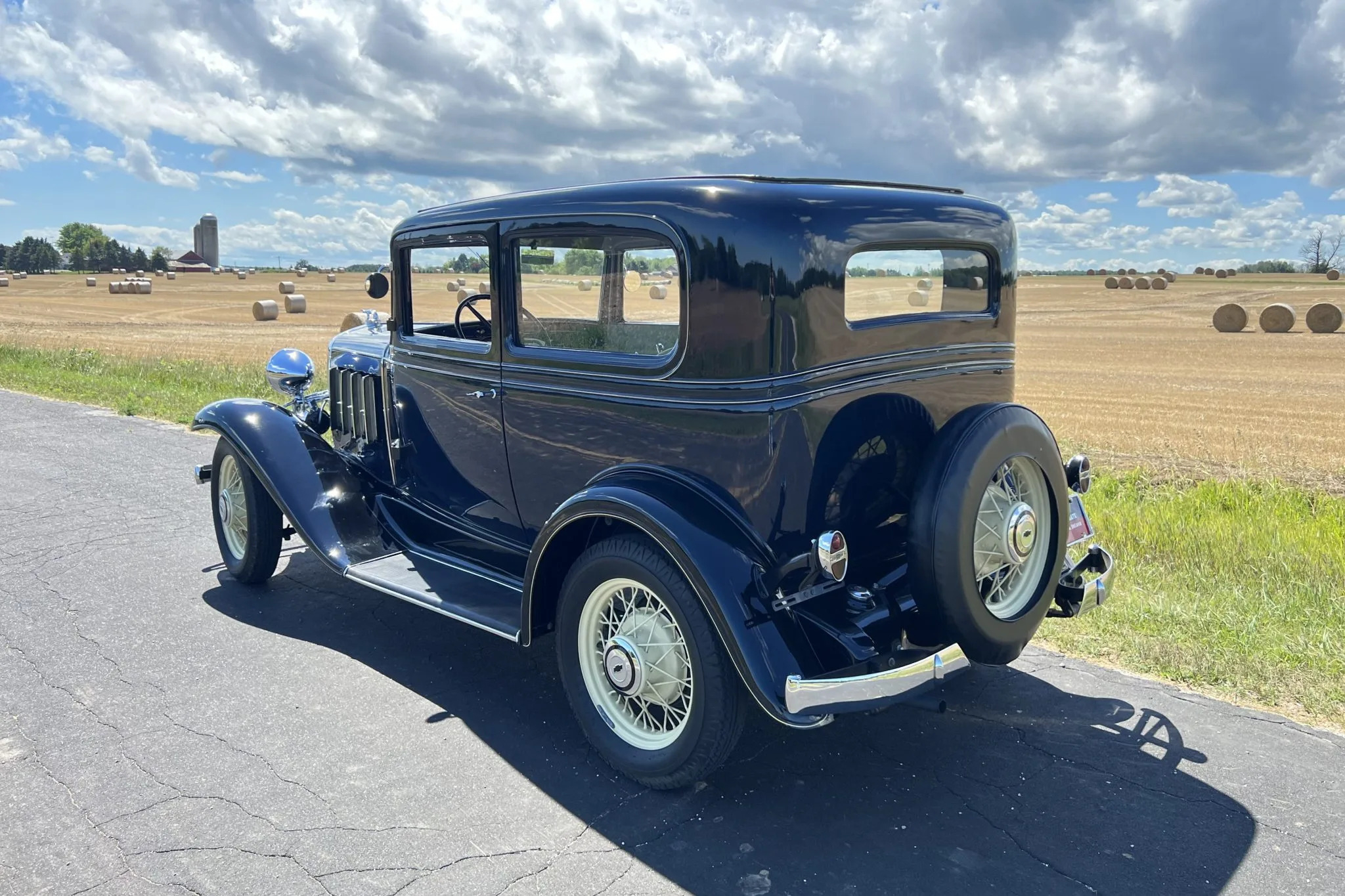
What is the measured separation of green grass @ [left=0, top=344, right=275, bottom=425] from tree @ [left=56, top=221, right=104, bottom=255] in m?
131

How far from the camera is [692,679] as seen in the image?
3025 millimetres

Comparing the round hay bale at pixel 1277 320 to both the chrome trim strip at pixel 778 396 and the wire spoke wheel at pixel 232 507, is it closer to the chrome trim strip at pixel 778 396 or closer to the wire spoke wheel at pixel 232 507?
the chrome trim strip at pixel 778 396

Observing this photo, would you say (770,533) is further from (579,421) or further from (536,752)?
(536,752)

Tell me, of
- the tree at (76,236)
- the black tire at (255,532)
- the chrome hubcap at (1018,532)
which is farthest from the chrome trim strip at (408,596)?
the tree at (76,236)

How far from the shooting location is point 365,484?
495 centimetres

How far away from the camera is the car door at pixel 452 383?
4012 millimetres

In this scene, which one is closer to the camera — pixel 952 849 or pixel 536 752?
pixel 952 849

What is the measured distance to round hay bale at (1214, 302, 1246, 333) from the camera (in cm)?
2520

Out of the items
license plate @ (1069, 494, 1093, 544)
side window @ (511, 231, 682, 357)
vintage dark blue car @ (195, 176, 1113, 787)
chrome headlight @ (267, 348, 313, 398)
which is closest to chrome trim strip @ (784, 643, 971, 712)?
vintage dark blue car @ (195, 176, 1113, 787)

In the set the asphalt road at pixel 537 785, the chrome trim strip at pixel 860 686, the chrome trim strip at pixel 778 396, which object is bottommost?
the asphalt road at pixel 537 785

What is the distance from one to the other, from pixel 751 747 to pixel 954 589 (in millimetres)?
954

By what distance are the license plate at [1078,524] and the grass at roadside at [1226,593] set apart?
0.70 metres

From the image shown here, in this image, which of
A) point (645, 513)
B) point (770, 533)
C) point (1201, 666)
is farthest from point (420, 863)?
point (1201, 666)

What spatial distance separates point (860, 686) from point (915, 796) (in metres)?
0.60
